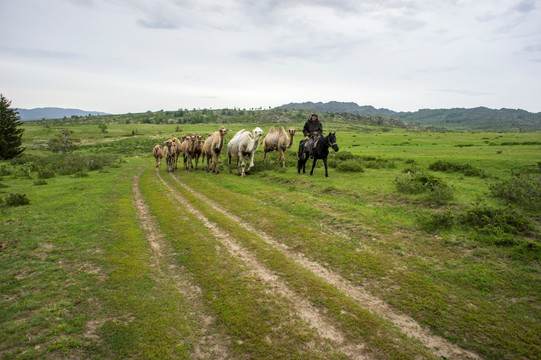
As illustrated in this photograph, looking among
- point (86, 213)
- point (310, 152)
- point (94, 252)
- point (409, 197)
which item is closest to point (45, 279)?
point (94, 252)

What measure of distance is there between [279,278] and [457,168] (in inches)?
662

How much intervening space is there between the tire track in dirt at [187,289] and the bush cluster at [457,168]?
17.3 meters

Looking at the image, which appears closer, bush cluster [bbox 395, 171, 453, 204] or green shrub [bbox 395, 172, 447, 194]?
bush cluster [bbox 395, 171, 453, 204]

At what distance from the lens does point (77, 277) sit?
620 cm

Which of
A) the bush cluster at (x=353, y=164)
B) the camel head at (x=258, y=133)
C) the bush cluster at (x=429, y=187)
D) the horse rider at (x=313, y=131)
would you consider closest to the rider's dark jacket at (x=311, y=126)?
the horse rider at (x=313, y=131)

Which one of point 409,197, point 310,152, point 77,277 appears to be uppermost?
point 310,152

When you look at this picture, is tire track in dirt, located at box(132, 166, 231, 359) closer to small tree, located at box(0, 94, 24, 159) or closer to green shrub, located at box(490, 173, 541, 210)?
green shrub, located at box(490, 173, 541, 210)

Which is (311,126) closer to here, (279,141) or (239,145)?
(279,141)

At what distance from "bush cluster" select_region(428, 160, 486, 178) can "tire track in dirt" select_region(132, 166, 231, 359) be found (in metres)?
17.3

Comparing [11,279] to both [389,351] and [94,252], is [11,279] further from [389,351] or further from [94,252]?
[389,351]

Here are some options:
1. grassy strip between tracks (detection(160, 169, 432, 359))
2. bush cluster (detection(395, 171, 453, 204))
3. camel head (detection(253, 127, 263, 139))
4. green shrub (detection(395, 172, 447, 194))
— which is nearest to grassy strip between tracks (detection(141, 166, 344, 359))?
grassy strip between tracks (detection(160, 169, 432, 359))

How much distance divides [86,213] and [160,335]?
30.3ft

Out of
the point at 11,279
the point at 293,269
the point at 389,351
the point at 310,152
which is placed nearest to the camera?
the point at 389,351

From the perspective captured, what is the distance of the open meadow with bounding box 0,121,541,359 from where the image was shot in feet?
13.8
